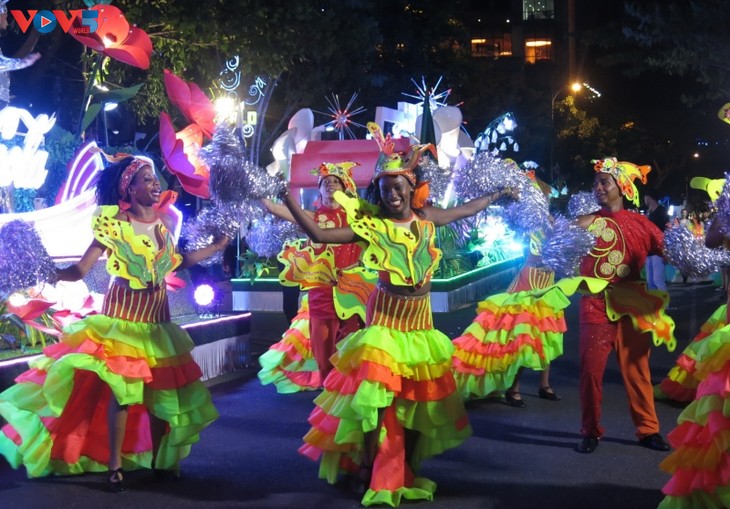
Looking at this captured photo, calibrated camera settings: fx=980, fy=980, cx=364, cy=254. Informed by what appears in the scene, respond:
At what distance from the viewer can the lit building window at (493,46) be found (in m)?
83.6

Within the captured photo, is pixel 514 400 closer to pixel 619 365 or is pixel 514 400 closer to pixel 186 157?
pixel 619 365

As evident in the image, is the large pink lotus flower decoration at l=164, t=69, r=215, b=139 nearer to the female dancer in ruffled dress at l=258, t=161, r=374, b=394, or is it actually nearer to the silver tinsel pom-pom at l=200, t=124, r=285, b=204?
the female dancer in ruffled dress at l=258, t=161, r=374, b=394

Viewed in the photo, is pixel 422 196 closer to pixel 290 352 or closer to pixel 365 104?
pixel 290 352

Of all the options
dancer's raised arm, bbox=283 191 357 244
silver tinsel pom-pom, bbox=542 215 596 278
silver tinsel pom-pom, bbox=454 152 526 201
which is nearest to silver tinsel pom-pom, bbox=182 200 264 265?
dancer's raised arm, bbox=283 191 357 244

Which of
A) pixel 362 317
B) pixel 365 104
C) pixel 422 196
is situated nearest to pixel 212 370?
pixel 362 317

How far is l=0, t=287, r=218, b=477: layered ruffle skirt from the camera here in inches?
224

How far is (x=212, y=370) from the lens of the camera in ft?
33.3

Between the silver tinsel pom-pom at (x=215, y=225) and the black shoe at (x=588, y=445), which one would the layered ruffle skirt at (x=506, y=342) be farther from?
the silver tinsel pom-pom at (x=215, y=225)

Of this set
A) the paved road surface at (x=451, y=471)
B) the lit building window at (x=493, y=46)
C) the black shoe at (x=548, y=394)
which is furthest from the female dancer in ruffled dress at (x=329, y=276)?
the lit building window at (x=493, y=46)

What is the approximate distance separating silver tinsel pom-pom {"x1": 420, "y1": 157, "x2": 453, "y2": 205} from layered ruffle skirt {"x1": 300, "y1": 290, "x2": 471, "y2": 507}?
2.96 ft

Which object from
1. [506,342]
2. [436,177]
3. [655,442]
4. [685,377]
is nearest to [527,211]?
[436,177]

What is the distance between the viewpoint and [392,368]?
5398mm

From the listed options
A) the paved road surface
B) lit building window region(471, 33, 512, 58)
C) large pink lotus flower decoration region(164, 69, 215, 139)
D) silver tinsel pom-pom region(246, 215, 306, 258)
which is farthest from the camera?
lit building window region(471, 33, 512, 58)

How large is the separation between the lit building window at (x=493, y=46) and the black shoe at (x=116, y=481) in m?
80.1
